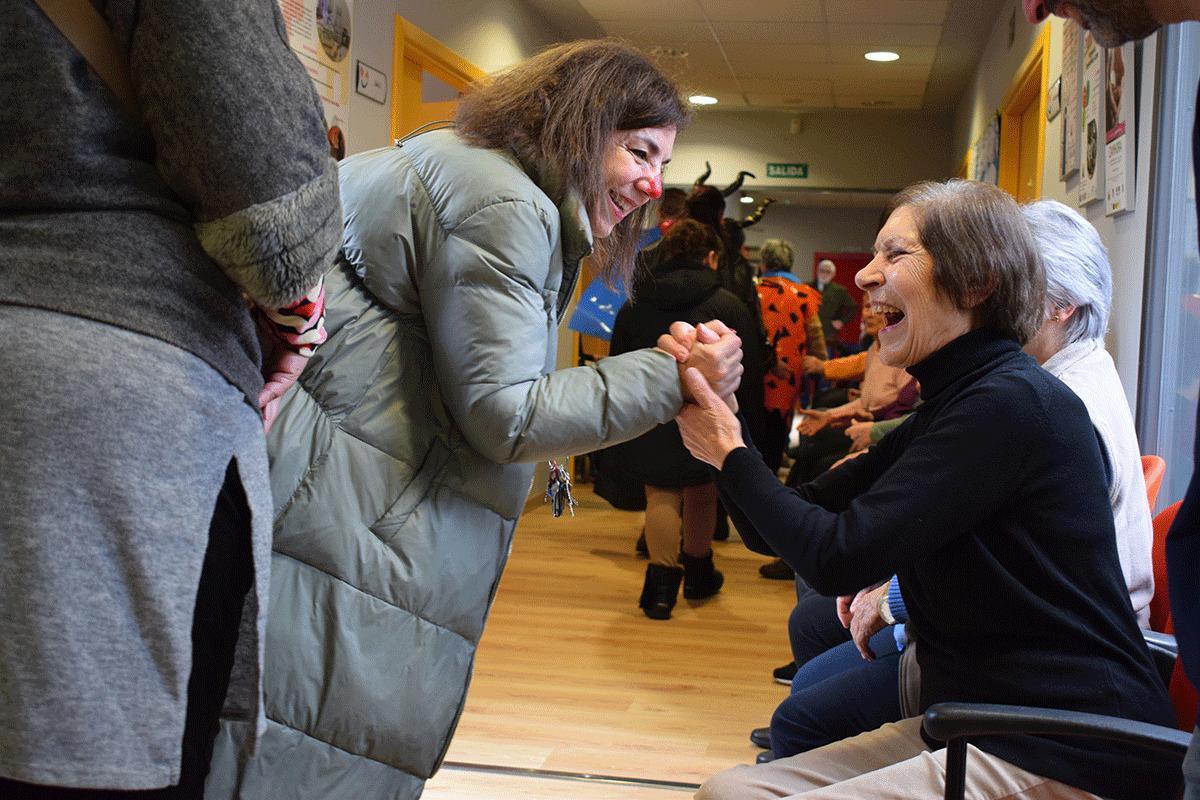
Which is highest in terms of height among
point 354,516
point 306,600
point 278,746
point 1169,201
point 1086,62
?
point 1086,62

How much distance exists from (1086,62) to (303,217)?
3.20 m

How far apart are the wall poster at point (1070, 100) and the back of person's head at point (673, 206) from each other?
1737 mm

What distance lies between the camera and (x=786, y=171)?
1154 centimetres

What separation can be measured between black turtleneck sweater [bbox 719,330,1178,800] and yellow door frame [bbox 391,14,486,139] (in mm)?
3670

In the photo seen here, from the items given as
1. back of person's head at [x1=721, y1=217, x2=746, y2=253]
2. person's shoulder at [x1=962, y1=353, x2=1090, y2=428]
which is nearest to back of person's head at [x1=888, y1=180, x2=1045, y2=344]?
person's shoulder at [x1=962, y1=353, x2=1090, y2=428]

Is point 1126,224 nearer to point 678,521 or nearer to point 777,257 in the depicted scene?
point 678,521

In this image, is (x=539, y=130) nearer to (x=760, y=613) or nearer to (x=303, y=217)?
(x=303, y=217)

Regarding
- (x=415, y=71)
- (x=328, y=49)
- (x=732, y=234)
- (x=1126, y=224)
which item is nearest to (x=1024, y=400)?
(x=1126, y=224)

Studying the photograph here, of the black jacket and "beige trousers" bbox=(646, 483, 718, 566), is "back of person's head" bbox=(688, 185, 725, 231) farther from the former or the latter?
"beige trousers" bbox=(646, 483, 718, 566)

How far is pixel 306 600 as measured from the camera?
1.63m

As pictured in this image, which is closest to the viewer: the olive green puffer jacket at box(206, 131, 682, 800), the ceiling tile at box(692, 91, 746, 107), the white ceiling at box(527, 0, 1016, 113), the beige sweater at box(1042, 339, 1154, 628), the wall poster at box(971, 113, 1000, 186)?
the olive green puffer jacket at box(206, 131, 682, 800)

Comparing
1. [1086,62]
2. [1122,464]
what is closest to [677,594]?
[1086,62]

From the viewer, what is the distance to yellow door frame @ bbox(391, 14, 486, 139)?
203 inches

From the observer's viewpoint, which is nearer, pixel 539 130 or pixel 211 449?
pixel 211 449
